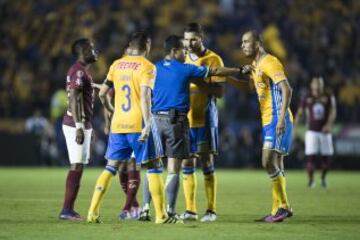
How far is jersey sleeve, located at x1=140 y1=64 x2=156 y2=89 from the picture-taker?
1046 cm

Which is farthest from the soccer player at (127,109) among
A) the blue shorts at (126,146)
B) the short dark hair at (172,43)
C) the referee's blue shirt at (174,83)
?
the short dark hair at (172,43)

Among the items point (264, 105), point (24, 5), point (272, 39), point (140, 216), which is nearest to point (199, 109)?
point (264, 105)

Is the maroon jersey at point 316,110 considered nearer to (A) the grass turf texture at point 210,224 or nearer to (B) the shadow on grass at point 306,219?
(A) the grass turf texture at point 210,224

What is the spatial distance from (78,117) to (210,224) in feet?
7.50

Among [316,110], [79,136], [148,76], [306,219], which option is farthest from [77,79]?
[316,110]

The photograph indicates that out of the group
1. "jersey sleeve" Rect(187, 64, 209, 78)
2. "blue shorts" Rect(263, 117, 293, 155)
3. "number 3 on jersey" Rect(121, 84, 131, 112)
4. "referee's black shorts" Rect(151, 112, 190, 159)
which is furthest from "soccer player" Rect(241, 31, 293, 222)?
"number 3 on jersey" Rect(121, 84, 131, 112)

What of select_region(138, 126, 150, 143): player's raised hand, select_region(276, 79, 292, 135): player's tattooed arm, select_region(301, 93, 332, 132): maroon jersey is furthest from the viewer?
select_region(301, 93, 332, 132): maroon jersey

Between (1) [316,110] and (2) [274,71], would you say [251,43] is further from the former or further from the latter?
(1) [316,110]

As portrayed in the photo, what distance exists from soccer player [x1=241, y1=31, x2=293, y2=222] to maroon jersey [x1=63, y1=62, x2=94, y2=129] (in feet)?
7.10

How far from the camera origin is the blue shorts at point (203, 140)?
11477mm

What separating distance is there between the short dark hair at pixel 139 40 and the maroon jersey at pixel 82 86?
1.01 m

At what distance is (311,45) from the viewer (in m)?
31.5

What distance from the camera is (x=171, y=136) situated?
34.5 ft

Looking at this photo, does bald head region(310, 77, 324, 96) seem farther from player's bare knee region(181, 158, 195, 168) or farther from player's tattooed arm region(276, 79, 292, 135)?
player's tattooed arm region(276, 79, 292, 135)
